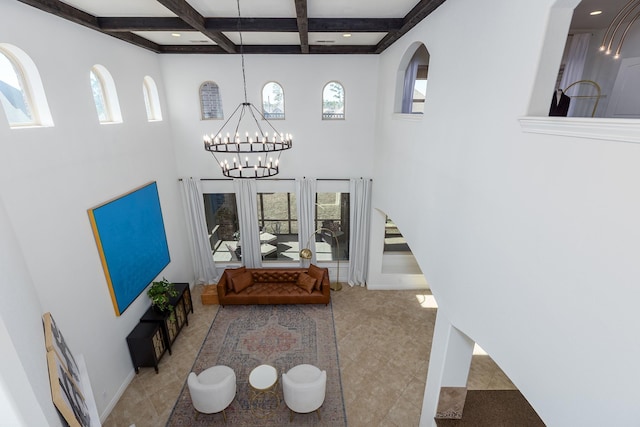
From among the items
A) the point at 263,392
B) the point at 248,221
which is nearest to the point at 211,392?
the point at 263,392

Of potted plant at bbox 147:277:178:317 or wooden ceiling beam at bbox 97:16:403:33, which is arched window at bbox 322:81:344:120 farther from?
potted plant at bbox 147:277:178:317

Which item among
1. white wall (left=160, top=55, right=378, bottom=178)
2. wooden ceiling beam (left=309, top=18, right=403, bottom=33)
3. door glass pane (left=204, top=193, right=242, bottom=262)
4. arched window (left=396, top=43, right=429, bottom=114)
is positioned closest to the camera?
wooden ceiling beam (left=309, top=18, right=403, bottom=33)

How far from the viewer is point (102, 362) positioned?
4863 millimetres

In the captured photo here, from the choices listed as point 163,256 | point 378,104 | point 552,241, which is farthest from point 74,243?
point 378,104

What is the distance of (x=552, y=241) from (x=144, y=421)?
5.92 meters

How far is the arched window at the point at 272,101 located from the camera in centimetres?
723

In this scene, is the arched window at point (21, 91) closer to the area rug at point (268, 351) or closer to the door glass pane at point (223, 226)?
the door glass pane at point (223, 226)

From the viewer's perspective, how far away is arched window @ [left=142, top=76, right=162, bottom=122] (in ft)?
21.6

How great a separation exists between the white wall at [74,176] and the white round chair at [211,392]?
151 cm

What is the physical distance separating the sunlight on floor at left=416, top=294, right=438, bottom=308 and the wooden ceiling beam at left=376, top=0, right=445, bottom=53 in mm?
5886

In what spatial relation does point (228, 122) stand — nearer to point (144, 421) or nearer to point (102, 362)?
point (102, 362)

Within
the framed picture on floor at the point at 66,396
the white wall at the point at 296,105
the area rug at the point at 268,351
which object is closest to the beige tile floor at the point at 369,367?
the area rug at the point at 268,351

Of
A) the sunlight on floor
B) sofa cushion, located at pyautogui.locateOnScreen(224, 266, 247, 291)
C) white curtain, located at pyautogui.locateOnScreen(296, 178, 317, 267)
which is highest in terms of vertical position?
white curtain, located at pyautogui.locateOnScreen(296, 178, 317, 267)

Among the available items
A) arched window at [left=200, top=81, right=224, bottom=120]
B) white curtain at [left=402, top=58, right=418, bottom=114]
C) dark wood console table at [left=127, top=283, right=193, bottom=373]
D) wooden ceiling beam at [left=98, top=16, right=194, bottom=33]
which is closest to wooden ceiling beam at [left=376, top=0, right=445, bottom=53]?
white curtain at [left=402, top=58, right=418, bottom=114]
